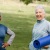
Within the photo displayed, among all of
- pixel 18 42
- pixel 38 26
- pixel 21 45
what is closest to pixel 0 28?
pixel 38 26

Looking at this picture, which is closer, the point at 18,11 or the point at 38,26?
the point at 38,26

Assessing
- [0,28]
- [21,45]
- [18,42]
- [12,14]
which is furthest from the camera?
[12,14]

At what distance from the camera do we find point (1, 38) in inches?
159

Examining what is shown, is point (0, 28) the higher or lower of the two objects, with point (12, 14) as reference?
higher

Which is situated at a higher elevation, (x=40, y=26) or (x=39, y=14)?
(x=39, y=14)

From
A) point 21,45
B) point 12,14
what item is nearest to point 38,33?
point 21,45

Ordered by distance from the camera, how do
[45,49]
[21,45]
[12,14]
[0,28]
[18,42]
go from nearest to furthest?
[45,49]
[0,28]
[21,45]
[18,42]
[12,14]

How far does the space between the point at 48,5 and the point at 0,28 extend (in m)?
17.9

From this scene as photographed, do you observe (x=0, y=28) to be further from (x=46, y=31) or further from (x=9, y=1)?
(x=9, y=1)

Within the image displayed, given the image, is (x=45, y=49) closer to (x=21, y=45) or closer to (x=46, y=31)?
(x=46, y=31)

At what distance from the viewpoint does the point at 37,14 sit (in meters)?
3.56

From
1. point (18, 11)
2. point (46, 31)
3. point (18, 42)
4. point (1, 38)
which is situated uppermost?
point (46, 31)

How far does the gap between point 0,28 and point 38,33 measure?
0.70 m

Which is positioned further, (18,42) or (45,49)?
(18,42)
